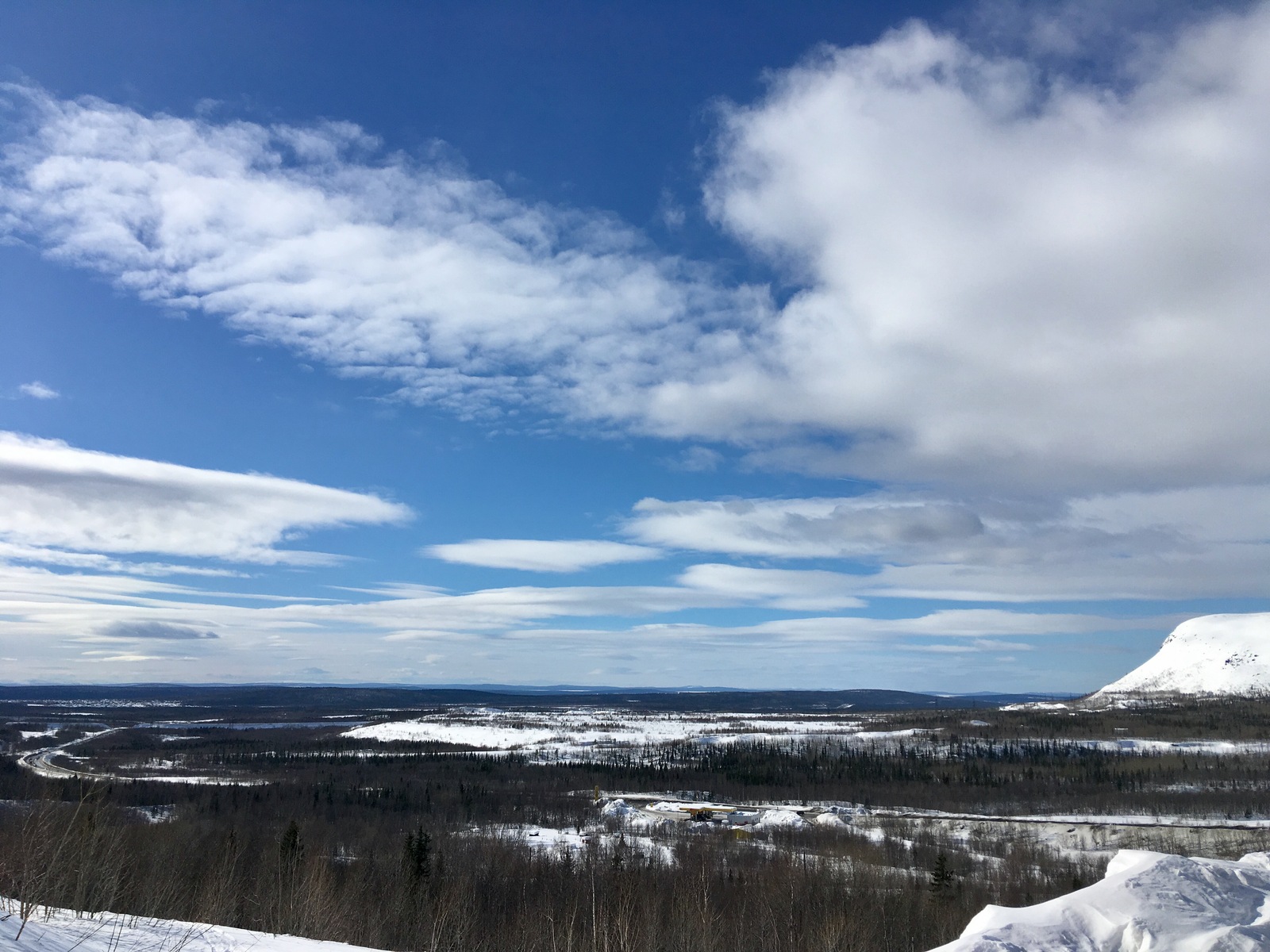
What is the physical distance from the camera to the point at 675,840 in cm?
8331

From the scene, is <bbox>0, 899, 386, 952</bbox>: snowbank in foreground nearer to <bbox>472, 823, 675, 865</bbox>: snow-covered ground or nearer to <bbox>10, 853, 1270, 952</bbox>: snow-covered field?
<bbox>10, 853, 1270, 952</bbox>: snow-covered field

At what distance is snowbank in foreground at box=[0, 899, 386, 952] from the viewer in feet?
37.0

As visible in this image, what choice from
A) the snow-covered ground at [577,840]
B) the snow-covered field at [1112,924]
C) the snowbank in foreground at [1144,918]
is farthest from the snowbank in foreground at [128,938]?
the snow-covered ground at [577,840]

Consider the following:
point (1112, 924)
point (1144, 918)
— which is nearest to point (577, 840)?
point (1112, 924)

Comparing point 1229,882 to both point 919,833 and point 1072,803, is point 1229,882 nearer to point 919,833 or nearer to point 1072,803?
point 919,833

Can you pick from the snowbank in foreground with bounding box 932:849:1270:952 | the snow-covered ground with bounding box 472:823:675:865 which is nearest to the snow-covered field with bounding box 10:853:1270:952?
the snowbank in foreground with bounding box 932:849:1270:952

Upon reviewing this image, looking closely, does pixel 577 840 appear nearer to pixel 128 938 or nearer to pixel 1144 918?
pixel 128 938

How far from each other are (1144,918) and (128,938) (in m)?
17.2

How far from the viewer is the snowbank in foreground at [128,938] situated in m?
11.3

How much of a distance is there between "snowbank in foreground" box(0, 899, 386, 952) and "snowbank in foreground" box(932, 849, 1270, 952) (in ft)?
36.9

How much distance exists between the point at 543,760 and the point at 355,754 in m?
41.6

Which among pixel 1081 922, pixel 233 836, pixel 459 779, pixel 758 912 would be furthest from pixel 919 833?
pixel 1081 922

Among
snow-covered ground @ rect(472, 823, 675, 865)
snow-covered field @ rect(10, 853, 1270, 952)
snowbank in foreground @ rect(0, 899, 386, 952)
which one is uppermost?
snow-covered field @ rect(10, 853, 1270, 952)

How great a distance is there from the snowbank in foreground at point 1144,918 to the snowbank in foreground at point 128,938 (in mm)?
11248
